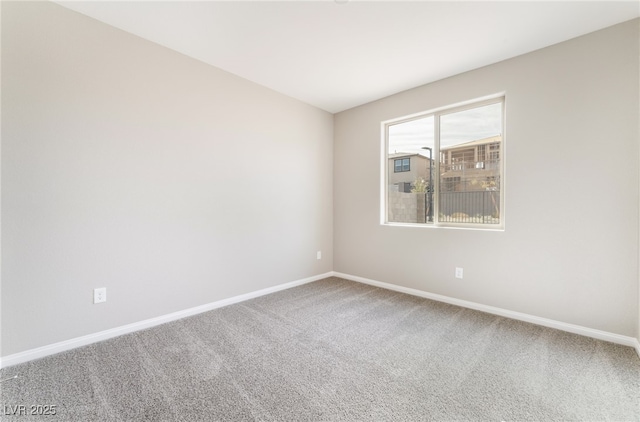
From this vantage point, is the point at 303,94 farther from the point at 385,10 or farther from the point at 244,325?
the point at 244,325

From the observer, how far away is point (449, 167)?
3088mm

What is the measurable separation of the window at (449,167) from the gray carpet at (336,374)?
1187 mm

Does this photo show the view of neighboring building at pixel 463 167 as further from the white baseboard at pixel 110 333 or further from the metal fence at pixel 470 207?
the white baseboard at pixel 110 333

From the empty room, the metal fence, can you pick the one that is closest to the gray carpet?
the empty room

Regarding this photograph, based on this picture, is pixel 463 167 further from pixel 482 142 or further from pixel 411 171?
pixel 411 171

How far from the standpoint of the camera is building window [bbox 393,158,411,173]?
11.5ft

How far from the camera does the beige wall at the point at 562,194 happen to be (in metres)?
2.06

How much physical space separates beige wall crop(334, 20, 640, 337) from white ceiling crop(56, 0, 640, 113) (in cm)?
22

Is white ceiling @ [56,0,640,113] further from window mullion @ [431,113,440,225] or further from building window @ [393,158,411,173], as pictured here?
building window @ [393,158,411,173]

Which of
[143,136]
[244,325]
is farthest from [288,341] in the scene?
[143,136]

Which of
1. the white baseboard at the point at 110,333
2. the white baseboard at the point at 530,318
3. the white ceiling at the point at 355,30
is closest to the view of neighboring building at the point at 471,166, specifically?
the white ceiling at the point at 355,30

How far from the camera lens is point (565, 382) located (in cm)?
164

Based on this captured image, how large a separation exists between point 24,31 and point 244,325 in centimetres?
270

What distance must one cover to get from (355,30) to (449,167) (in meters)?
1.81
